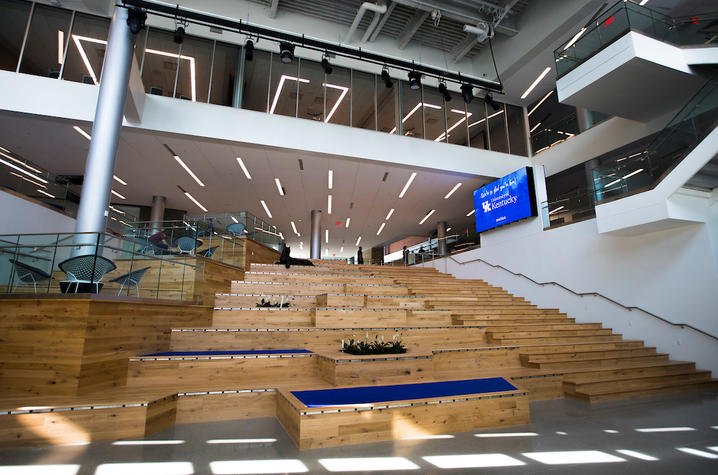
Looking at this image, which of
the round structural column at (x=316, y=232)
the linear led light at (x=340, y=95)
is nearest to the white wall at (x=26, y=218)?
the linear led light at (x=340, y=95)

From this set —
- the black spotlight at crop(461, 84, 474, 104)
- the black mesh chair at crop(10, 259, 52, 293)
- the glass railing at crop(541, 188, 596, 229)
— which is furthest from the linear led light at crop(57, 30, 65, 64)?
the glass railing at crop(541, 188, 596, 229)

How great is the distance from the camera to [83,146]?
33.4ft

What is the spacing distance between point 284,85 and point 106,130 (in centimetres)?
633

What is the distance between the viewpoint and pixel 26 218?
8062 millimetres

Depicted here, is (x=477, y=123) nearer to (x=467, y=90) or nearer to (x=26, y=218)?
(x=467, y=90)

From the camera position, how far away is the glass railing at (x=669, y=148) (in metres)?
6.15

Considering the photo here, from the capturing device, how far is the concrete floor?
2.54 meters

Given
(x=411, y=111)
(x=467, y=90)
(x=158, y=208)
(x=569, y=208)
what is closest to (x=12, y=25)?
(x=158, y=208)

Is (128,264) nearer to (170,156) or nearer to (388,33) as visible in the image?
(170,156)

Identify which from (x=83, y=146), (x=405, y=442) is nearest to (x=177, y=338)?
(x=405, y=442)

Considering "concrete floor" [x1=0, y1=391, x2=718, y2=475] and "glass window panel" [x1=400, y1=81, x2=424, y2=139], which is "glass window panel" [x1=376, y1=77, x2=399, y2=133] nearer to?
"glass window panel" [x1=400, y1=81, x2=424, y2=139]

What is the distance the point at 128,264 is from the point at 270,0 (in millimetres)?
9287

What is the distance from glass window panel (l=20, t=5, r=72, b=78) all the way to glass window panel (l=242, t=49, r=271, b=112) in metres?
4.80

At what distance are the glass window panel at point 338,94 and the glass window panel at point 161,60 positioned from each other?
4.81 meters
